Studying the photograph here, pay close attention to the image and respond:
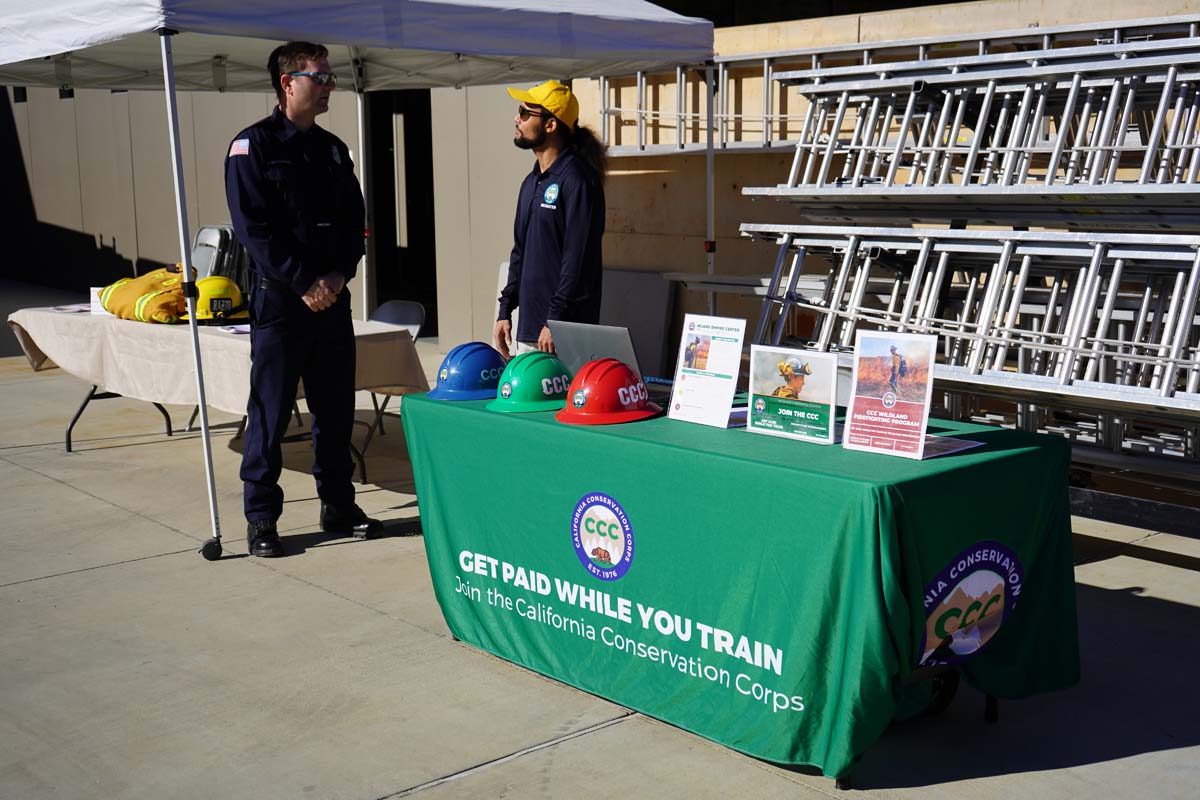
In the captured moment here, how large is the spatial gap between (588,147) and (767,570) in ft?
9.44

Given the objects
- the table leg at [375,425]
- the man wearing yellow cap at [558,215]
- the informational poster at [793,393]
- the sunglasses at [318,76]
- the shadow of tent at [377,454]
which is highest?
the sunglasses at [318,76]

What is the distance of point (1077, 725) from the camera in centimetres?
372

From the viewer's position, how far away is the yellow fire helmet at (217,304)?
7.19 meters

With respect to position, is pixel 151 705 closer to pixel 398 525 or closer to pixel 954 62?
pixel 398 525

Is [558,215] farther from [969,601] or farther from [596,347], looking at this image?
[969,601]

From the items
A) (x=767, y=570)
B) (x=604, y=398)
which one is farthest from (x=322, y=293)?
(x=767, y=570)

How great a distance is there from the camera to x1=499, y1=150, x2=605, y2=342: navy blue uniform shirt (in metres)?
A: 5.49

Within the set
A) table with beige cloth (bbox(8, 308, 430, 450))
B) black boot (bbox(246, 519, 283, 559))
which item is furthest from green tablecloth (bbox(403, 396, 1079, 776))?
table with beige cloth (bbox(8, 308, 430, 450))

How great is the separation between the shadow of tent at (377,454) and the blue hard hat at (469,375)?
2.37 m

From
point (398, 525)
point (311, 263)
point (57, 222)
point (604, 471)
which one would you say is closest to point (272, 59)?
point (311, 263)

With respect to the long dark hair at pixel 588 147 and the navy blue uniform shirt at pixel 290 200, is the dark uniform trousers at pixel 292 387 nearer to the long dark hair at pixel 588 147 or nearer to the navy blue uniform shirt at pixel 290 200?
the navy blue uniform shirt at pixel 290 200

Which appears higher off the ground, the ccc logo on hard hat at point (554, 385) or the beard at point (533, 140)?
the beard at point (533, 140)

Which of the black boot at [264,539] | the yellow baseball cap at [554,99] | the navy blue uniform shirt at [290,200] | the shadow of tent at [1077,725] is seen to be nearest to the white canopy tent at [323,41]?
the black boot at [264,539]

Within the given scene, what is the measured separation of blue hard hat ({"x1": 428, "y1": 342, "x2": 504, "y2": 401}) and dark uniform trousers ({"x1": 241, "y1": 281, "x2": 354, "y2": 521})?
48.5 inches
